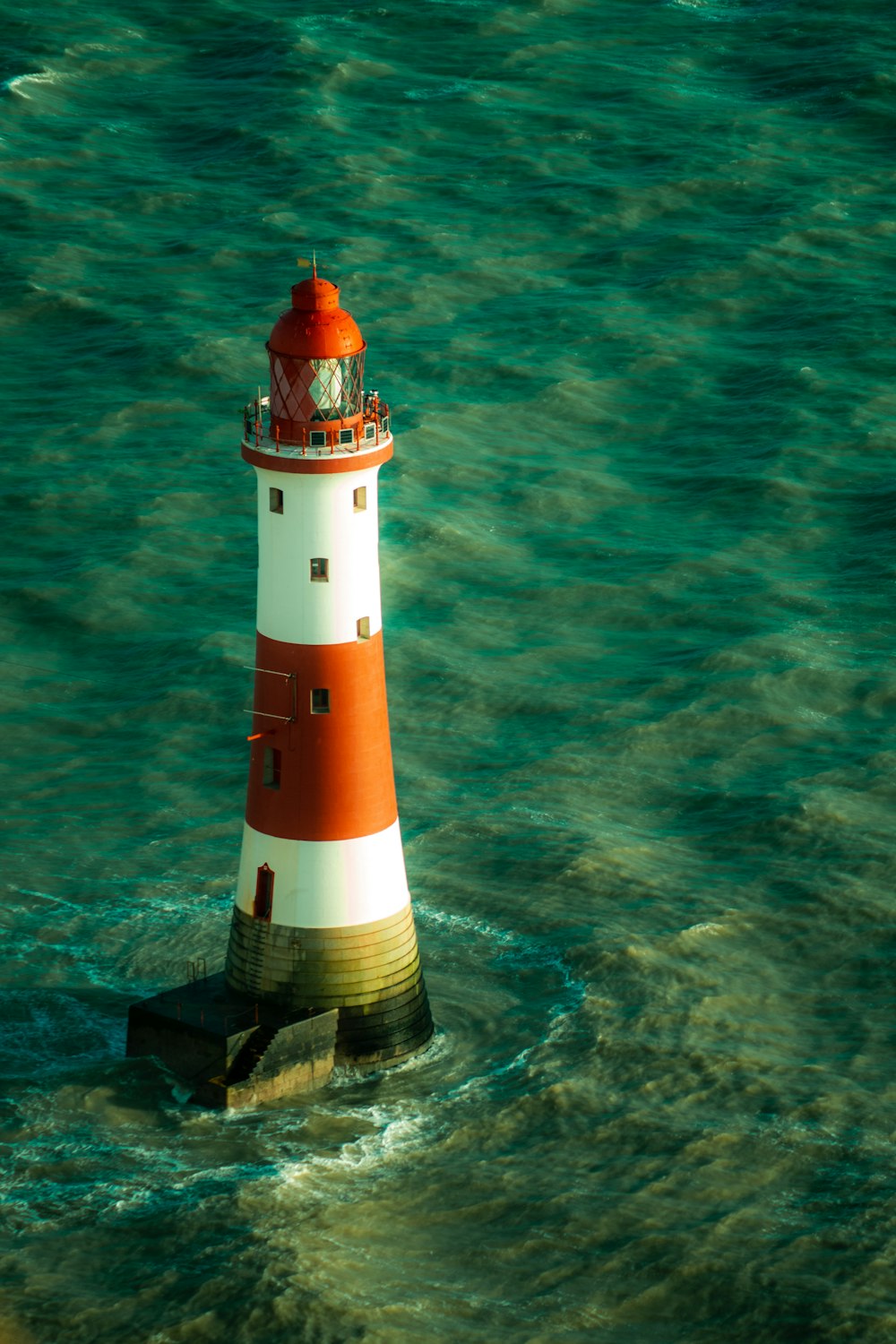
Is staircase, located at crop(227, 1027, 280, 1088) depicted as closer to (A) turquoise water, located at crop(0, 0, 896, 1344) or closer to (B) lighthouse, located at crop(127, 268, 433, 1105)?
(B) lighthouse, located at crop(127, 268, 433, 1105)

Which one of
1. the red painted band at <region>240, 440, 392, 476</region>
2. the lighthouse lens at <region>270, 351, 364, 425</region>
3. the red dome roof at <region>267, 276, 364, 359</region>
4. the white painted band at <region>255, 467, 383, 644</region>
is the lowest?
the white painted band at <region>255, 467, 383, 644</region>

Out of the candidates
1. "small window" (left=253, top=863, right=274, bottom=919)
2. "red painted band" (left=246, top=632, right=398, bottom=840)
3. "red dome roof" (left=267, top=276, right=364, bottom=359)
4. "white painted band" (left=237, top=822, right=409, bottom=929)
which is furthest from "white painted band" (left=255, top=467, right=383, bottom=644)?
"small window" (left=253, top=863, right=274, bottom=919)

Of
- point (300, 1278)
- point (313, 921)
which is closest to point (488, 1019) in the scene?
point (313, 921)

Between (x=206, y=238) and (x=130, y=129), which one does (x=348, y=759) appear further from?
(x=130, y=129)


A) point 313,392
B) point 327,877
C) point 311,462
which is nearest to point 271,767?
point 327,877

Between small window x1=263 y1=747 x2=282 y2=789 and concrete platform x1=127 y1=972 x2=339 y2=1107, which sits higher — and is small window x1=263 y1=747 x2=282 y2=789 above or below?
above

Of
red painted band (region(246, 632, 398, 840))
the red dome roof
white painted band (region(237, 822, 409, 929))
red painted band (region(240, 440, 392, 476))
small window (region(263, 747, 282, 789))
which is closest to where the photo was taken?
red painted band (region(240, 440, 392, 476))

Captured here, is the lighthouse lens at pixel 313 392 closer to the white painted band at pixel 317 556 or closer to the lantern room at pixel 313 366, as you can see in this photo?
the lantern room at pixel 313 366

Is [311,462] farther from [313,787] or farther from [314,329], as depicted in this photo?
[313,787]
